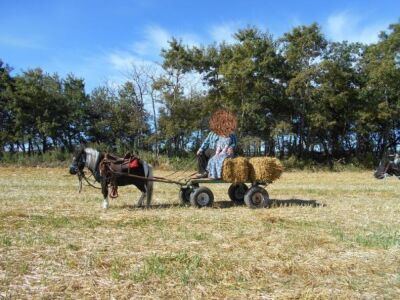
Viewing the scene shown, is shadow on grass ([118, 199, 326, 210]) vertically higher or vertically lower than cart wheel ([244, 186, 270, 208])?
lower

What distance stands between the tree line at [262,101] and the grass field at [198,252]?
23854 millimetres

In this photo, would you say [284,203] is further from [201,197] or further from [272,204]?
[201,197]

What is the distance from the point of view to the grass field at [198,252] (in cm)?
549

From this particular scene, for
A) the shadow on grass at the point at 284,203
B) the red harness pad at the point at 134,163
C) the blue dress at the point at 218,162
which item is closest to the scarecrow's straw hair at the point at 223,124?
the blue dress at the point at 218,162

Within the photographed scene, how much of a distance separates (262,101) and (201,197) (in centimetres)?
2446

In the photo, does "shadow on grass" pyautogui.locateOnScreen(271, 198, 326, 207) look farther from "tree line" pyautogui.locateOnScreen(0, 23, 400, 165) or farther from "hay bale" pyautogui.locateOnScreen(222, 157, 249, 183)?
"tree line" pyautogui.locateOnScreen(0, 23, 400, 165)

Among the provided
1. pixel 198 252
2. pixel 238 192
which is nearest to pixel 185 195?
pixel 238 192

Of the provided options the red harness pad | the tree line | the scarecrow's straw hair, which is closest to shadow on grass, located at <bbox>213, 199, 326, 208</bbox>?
the scarecrow's straw hair

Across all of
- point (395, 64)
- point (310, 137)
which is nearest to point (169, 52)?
point (310, 137)

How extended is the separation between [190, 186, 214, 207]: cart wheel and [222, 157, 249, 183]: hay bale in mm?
667

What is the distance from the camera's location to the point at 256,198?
12141 millimetres

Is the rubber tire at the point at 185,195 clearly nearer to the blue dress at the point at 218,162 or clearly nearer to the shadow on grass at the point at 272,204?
the shadow on grass at the point at 272,204

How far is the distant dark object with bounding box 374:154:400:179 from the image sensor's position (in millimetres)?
23516

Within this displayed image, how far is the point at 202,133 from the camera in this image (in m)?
37.1
